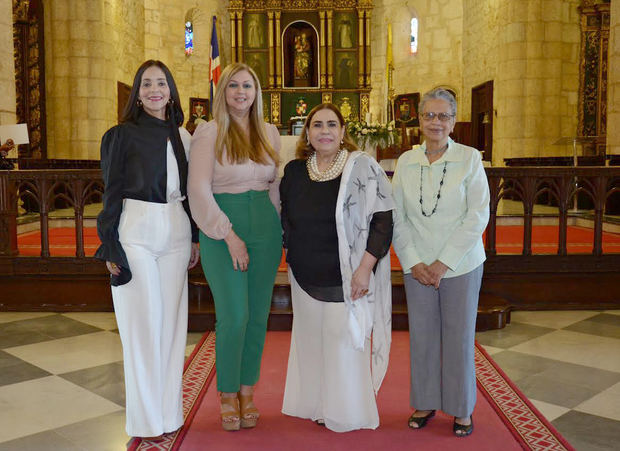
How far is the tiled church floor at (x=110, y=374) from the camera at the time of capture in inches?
122

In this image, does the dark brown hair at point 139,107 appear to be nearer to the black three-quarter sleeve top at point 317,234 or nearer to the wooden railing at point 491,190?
the black three-quarter sleeve top at point 317,234

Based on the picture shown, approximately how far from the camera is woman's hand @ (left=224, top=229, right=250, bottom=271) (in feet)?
9.27

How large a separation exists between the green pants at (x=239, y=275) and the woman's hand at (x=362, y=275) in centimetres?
41

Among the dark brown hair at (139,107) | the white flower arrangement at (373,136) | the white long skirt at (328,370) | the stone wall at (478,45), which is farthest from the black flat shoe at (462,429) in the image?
the stone wall at (478,45)

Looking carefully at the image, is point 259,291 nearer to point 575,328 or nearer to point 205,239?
point 205,239

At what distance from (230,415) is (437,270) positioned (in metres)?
1.21

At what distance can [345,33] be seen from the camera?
18.0 metres

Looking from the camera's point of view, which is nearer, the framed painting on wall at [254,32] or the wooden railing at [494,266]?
the wooden railing at [494,266]

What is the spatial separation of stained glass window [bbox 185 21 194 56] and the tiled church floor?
13.2m

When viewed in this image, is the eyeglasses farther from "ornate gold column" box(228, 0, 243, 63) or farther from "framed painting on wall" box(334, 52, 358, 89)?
"ornate gold column" box(228, 0, 243, 63)

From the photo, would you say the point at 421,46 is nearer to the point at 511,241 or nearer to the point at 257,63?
the point at 257,63

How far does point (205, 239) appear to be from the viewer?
292 cm

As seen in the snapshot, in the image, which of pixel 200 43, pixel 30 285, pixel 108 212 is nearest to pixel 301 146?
pixel 108 212

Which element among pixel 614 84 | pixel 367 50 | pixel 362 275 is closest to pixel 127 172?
pixel 362 275
